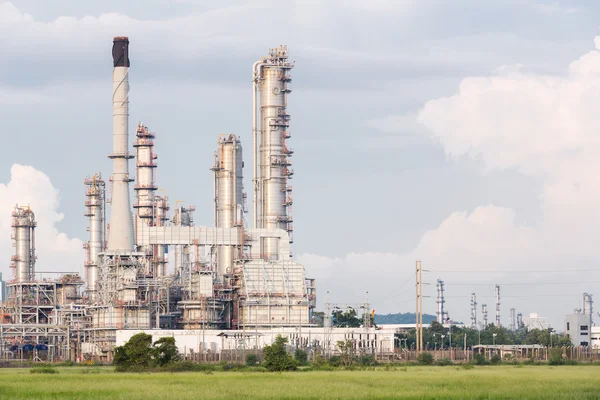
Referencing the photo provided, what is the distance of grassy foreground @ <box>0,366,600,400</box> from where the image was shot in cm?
5919

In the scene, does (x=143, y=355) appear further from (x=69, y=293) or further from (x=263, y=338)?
(x=69, y=293)

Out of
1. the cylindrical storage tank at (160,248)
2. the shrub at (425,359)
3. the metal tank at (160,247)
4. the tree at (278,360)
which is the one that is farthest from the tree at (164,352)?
the cylindrical storage tank at (160,248)

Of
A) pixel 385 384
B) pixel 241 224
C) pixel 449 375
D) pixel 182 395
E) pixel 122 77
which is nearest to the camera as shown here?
pixel 182 395

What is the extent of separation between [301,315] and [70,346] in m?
27.0

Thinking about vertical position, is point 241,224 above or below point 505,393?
above

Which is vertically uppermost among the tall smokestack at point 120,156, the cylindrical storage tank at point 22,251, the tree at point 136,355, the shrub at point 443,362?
the tall smokestack at point 120,156

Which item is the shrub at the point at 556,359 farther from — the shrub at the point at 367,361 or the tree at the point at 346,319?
the tree at the point at 346,319

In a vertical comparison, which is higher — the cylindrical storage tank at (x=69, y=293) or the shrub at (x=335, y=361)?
the cylindrical storage tank at (x=69, y=293)

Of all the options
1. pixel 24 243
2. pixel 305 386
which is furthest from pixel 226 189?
pixel 305 386

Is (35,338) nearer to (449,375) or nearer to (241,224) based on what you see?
(241,224)

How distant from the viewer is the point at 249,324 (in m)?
132

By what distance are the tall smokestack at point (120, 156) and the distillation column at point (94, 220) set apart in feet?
66.1

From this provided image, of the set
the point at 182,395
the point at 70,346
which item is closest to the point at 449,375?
the point at 182,395

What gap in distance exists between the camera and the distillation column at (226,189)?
139375 millimetres
